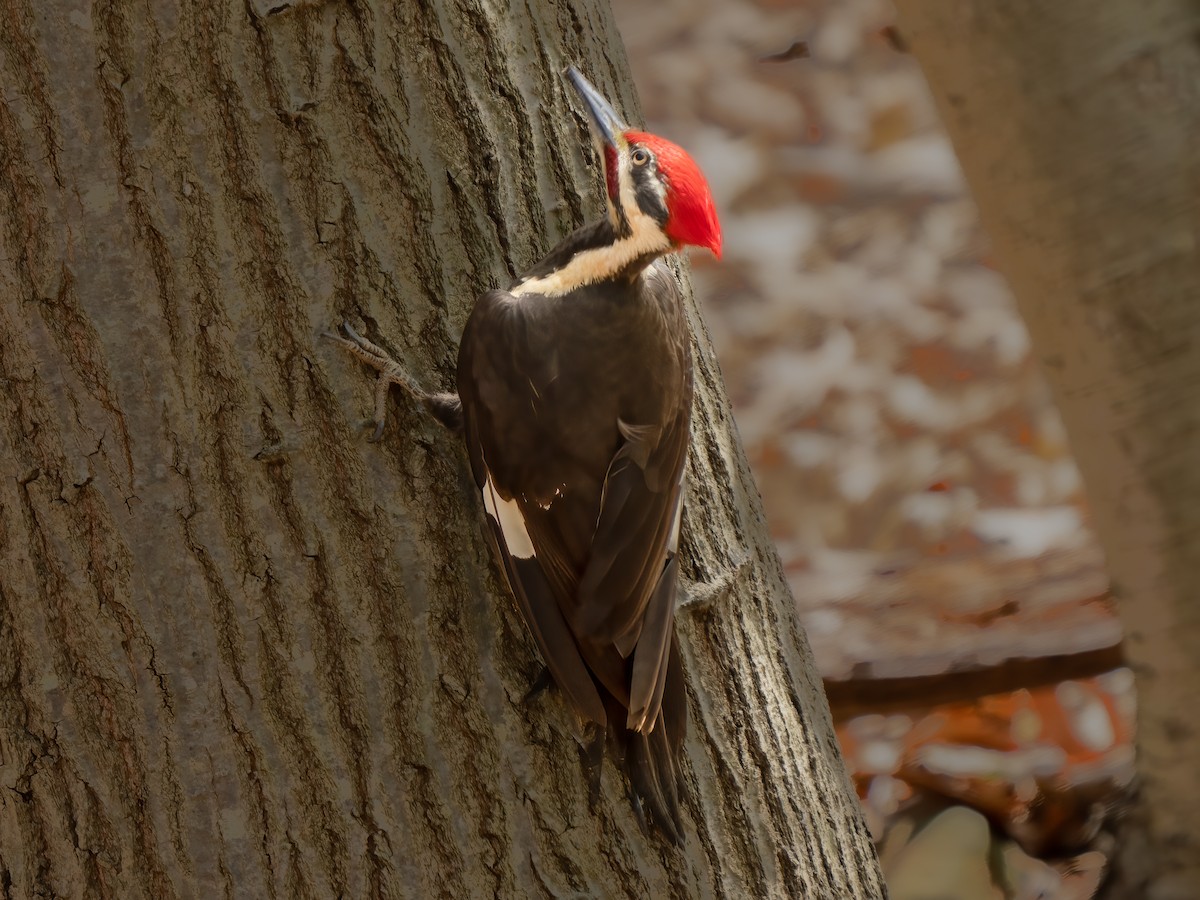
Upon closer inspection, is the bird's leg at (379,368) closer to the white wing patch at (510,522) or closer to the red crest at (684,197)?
the white wing patch at (510,522)

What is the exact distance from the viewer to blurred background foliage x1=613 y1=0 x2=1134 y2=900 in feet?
8.64

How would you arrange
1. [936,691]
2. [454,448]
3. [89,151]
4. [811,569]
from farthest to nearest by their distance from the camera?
[811,569]
[936,691]
[454,448]
[89,151]

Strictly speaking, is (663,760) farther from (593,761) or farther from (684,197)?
(684,197)

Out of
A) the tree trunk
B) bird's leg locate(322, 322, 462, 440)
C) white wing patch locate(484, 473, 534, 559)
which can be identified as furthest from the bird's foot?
the tree trunk

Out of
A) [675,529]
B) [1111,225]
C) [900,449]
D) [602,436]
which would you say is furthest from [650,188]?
[900,449]

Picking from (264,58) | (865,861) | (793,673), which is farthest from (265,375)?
(865,861)

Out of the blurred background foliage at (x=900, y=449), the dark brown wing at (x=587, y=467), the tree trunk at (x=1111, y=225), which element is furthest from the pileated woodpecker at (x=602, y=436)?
the blurred background foliage at (x=900, y=449)

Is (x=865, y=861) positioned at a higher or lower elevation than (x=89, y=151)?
lower

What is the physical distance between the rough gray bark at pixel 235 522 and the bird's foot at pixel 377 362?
0.07 ft

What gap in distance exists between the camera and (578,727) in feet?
4.29

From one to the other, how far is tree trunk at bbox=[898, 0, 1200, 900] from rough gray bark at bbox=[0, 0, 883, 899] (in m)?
0.70

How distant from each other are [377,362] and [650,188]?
15.1 inches

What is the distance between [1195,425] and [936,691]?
131 cm

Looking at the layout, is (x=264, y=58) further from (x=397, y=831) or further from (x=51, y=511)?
(x=397, y=831)
